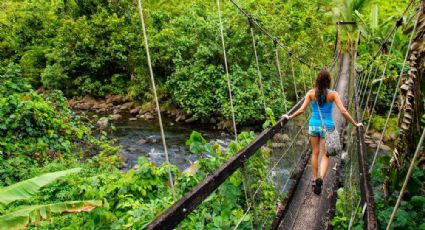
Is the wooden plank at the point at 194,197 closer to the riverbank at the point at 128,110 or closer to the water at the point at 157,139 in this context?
the water at the point at 157,139

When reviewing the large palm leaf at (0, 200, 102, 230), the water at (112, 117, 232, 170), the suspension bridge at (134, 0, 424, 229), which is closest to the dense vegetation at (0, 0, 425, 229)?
the suspension bridge at (134, 0, 424, 229)

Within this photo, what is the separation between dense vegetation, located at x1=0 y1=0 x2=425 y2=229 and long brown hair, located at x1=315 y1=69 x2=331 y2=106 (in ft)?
1.11

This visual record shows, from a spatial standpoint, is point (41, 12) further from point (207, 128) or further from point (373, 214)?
point (373, 214)

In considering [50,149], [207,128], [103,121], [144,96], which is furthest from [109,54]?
[50,149]

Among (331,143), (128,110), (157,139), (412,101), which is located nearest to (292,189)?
(331,143)

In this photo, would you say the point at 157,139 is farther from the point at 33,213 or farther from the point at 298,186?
the point at 33,213

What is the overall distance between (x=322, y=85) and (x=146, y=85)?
9075 mm

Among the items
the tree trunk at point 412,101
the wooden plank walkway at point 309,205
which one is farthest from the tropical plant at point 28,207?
the tree trunk at point 412,101

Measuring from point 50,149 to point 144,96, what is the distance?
6.56 m

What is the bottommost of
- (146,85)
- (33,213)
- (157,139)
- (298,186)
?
(157,139)

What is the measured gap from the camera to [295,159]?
9.75 feet

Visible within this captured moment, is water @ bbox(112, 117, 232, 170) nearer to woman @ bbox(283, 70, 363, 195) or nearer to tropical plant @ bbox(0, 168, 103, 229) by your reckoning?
woman @ bbox(283, 70, 363, 195)

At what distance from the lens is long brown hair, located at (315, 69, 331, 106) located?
228cm

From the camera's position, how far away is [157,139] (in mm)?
7699
